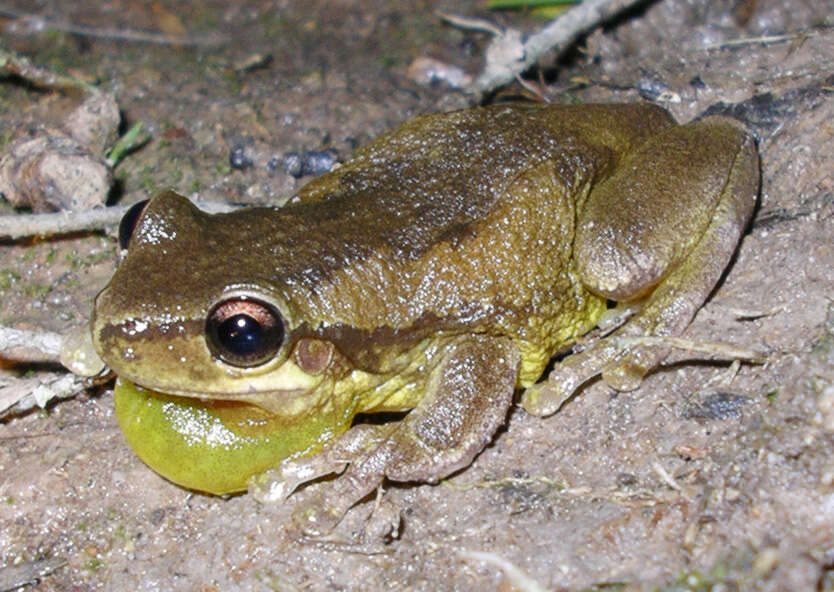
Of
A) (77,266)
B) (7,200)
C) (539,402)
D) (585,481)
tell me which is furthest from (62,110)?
(585,481)

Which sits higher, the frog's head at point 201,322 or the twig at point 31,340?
the frog's head at point 201,322

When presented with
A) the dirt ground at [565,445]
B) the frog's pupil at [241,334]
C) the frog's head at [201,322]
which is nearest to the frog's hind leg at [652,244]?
the dirt ground at [565,445]

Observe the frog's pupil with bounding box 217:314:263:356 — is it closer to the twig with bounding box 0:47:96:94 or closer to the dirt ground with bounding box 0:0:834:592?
the dirt ground with bounding box 0:0:834:592

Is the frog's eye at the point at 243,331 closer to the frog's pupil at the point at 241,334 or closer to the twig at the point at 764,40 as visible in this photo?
the frog's pupil at the point at 241,334

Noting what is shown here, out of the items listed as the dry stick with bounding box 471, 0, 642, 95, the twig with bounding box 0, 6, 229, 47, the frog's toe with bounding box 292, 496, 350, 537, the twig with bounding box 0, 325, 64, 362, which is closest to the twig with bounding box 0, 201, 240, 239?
the twig with bounding box 0, 325, 64, 362

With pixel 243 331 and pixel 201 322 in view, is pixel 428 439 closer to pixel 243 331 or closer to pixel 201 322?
pixel 243 331

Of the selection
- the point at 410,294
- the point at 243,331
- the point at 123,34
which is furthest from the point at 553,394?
the point at 123,34
